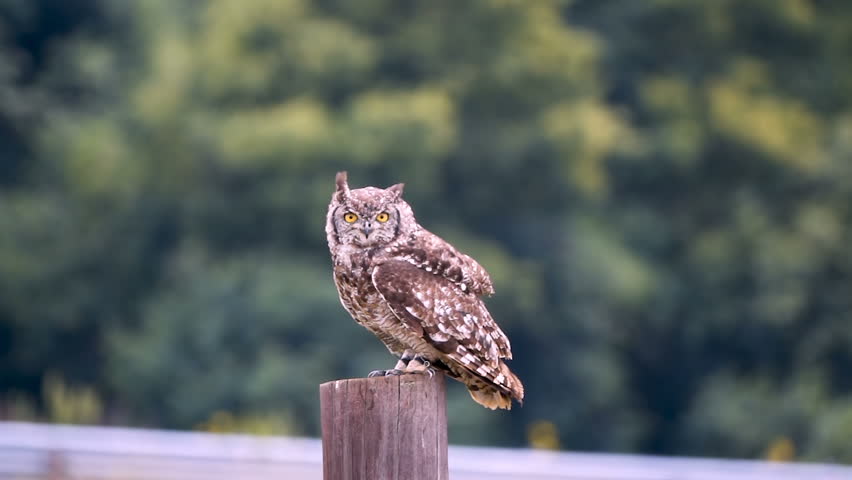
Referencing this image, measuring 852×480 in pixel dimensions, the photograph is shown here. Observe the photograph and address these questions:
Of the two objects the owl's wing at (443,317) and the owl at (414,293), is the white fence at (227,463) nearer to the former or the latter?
the owl at (414,293)

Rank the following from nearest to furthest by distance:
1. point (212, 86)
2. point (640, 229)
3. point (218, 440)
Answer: point (218, 440)
point (212, 86)
point (640, 229)

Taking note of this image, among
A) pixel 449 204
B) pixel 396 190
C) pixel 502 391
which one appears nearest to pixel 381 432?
pixel 502 391

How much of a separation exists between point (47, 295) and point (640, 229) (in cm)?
891

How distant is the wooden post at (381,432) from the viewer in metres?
3.82

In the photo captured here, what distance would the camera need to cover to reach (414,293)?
194 inches

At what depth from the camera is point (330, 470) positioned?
12.7 ft

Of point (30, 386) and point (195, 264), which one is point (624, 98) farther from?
point (30, 386)

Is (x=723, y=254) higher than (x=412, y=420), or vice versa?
(x=723, y=254)

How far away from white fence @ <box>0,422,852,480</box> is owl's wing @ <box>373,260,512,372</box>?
3190mm

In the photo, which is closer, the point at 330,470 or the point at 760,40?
the point at 330,470

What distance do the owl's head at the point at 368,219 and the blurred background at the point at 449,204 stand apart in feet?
39.6

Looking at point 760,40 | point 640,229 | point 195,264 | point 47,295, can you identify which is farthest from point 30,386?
point 760,40

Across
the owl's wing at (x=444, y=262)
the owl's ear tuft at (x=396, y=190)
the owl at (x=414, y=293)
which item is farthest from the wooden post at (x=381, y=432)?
the owl's ear tuft at (x=396, y=190)

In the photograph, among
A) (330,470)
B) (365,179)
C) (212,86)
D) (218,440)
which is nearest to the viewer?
(330,470)
